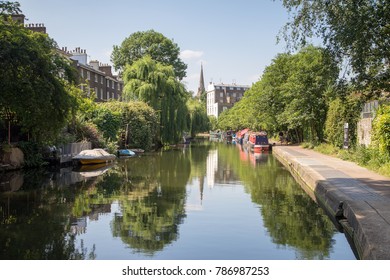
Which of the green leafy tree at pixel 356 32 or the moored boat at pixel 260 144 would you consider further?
the moored boat at pixel 260 144

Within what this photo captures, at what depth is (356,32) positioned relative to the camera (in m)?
12.9

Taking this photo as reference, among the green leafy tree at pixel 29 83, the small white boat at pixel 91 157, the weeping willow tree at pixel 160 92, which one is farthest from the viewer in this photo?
the weeping willow tree at pixel 160 92

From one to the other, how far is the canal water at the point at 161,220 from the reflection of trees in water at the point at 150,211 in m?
0.02

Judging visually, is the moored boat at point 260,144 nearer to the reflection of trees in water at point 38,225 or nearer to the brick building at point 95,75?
the brick building at point 95,75

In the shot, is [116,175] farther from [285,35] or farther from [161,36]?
[161,36]

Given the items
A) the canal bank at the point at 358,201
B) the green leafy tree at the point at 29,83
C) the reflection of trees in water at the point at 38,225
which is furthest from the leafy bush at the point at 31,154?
the canal bank at the point at 358,201

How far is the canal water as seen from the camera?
929cm

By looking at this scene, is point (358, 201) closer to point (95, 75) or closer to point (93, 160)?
point (93, 160)

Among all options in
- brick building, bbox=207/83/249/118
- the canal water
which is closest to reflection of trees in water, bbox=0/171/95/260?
the canal water

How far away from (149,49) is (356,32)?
51.5 m

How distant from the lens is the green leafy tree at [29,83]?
16.8 meters

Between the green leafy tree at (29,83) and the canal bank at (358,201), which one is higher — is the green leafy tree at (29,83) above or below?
above

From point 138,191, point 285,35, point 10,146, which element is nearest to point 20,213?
point 138,191

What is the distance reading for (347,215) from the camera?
11.4 meters
